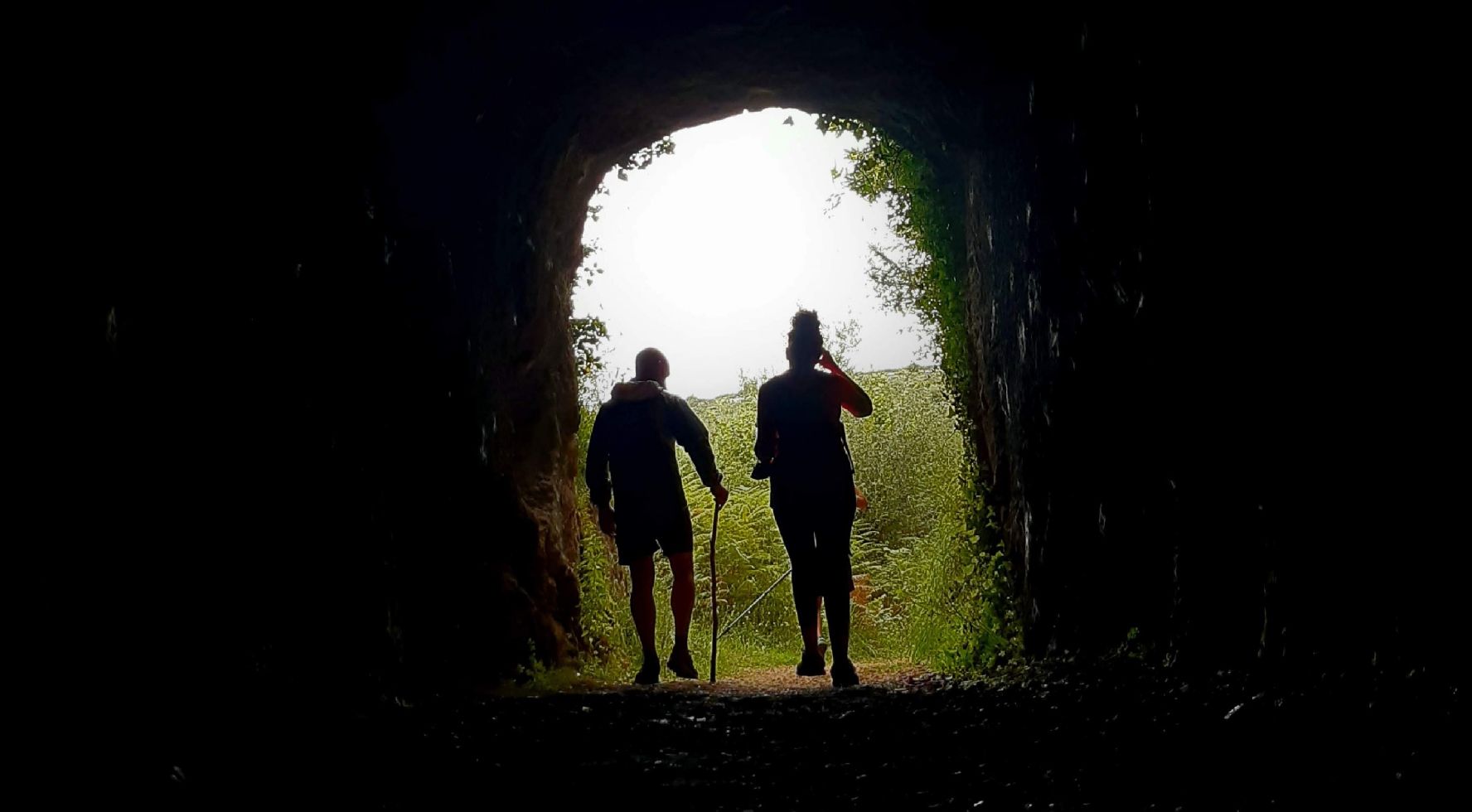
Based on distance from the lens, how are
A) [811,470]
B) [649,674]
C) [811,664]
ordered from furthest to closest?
1. [811,664]
2. [649,674]
3. [811,470]

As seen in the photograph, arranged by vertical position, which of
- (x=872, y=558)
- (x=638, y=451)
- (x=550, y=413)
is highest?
(x=550, y=413)

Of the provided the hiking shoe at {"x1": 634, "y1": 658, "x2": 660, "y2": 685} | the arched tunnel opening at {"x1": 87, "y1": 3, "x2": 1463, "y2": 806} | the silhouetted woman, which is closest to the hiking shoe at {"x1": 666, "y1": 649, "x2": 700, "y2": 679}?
the hiking shoe at {"x1": 634, "y1": 658, "x2": 660, "y2": 685}

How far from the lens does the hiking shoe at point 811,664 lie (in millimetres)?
6531

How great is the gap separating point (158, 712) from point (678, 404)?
14.2 ft

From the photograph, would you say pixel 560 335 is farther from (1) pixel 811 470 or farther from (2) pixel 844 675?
(2) pixel 844 675

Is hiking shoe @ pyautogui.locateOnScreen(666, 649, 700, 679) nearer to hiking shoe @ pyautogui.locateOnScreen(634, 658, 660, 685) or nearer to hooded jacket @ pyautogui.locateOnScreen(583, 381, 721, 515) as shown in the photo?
hiking shoe @ pyautogui.locateOnScreen(634, 658, 660, 685)

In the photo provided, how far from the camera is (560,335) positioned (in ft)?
25.0

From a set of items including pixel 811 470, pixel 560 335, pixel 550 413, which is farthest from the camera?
pixel 560 335

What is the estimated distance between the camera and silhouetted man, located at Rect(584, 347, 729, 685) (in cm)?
639

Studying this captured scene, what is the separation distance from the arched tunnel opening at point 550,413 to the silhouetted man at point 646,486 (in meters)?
0.60

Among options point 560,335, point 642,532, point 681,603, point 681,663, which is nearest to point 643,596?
point 681,603

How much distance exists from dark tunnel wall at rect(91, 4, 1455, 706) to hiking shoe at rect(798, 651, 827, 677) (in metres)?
1.52

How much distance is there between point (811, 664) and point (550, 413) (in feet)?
9.04

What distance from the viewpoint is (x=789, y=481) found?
5941 mm
